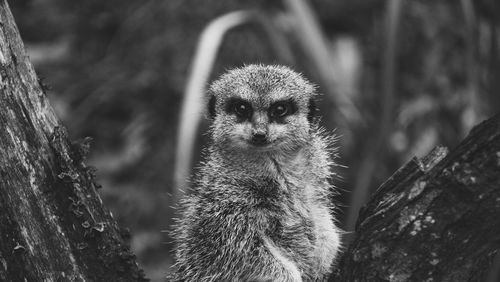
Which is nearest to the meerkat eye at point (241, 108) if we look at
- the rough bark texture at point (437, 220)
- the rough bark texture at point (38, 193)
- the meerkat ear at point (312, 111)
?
the meerkat ear at point (312, 111)

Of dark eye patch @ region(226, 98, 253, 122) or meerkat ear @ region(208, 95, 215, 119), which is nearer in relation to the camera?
dark eye patch @ region(226, 98, 253, 122)

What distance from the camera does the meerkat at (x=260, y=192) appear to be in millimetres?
3559

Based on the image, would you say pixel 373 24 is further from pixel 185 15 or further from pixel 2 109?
pixel 2 109

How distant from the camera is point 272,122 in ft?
12.8

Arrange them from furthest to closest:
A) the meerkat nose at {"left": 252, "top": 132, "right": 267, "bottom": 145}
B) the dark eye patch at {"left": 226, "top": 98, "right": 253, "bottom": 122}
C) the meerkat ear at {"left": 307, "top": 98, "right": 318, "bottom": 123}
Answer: the meerkat ear at {"left": 307, "top": 98, "right": 318, "bottom": 123} → the dark eye patch at {"left": 226, "top": 98, "right": 253, "bottom": 122} → the meerkat nose at {"left": 252, "top": 132, "right": 267, "bottom": 145}

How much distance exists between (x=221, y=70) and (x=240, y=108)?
2.37 m

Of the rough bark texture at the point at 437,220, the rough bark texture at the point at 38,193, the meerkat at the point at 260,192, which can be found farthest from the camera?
the meerkat at the point at 260,192

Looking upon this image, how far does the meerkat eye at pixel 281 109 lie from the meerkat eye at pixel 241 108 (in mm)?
123

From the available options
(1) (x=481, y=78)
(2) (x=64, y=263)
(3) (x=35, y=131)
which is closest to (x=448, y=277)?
(2) (x=64, y=263)

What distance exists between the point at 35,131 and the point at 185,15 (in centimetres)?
446

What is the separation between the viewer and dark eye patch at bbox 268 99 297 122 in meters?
3.94

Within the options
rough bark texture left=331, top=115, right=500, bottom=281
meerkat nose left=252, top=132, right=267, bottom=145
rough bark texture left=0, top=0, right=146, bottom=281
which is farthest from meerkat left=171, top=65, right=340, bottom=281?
rough bark texture left=331, top=115, right=500, bottom=281

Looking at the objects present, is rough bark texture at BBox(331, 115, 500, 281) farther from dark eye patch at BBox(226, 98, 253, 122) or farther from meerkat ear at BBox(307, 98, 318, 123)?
meerkat ear at BBox(307, 98, 318, 123)

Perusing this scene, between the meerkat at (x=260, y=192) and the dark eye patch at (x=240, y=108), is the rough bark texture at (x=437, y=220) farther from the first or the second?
the dark eye patch at (x=240, y=108)
